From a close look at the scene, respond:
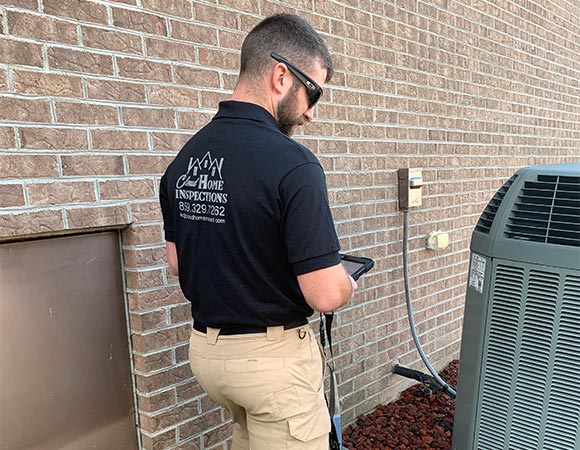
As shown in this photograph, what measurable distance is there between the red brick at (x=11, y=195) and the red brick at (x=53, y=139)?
0.50 feet

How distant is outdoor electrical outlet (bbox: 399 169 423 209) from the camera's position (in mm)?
3506

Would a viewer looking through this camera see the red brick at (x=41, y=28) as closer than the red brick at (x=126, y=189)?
Yes

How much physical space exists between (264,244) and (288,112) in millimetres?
496

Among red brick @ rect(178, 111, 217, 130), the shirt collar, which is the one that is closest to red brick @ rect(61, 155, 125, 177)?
red brick @ rect(178, 111, 217, 130)

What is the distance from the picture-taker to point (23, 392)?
190cm

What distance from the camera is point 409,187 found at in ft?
11.5

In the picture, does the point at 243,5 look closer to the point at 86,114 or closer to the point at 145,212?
the point at 86,114

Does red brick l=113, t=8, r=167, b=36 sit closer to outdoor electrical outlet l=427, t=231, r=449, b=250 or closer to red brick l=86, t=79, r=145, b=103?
red brick l=86, t=79, r=145, b=103

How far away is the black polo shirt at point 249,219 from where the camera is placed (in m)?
1.48

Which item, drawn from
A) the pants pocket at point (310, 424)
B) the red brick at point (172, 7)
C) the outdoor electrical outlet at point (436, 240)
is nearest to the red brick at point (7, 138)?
the red brick at point (172, 7)

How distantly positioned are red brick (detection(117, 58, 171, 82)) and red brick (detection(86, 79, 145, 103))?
43 mm

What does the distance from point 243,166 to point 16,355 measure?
1.18m

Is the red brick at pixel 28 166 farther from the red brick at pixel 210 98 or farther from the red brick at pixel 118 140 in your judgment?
the red brick at pixel 210 98

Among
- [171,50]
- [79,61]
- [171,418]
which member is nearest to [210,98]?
[171,50]
